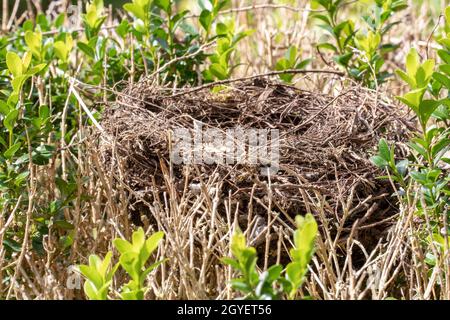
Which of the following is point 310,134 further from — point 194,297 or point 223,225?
point 194,297

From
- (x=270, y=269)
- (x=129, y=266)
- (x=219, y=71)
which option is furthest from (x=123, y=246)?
(x=219, y=71)

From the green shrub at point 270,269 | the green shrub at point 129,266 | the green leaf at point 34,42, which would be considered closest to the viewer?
the green shrub at point 270,269

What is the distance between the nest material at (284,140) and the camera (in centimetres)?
217

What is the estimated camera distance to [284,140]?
236cm

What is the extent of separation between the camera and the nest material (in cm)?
217

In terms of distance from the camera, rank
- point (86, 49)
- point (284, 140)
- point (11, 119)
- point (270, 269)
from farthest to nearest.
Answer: point (86, 49), point (284, 140), point (11, 119), point (270, 269)

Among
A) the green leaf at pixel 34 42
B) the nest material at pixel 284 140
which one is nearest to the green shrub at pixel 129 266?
the nest material at pixel 284 140

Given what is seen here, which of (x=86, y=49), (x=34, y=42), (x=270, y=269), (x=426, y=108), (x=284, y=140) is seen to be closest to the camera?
(x=270, y=269)

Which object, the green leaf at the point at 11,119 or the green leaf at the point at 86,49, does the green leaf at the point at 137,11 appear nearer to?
the green leaf at the point at 86,49

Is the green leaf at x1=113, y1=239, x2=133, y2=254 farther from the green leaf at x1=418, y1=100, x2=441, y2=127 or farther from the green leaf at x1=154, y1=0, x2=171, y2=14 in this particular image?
the green leaf at x1=154, y1=0, x2=171, y2=14

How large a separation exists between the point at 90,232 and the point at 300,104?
798 millimetres

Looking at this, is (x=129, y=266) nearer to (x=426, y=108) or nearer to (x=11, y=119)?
(x=11, y=119)

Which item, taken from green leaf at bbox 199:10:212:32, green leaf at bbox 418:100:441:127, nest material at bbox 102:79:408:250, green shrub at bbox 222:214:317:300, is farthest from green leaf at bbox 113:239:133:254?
green leaf at bbox 199:10:212:32

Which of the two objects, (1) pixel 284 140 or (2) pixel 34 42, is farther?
(2) pixel 34 42
